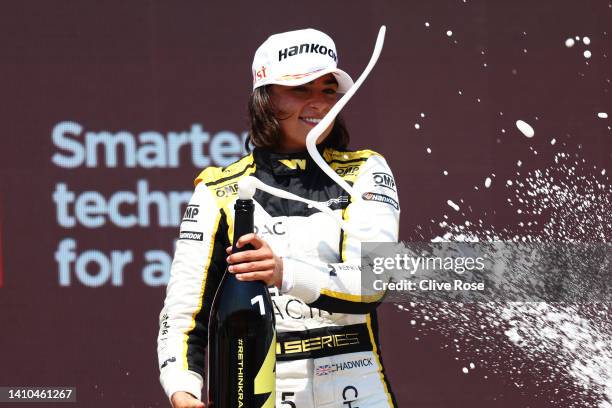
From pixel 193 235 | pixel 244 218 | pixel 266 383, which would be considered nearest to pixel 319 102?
pixel 193 235

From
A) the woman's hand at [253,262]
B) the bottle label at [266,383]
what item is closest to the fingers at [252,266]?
the woman's hand at [253,262]

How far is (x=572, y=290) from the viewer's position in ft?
11.1

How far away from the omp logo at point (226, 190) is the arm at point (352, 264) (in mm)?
180

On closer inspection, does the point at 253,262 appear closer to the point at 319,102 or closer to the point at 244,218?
the point at 244,218

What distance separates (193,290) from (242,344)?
10.2 inches

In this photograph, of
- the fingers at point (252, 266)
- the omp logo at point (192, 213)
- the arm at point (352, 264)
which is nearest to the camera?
the fingers at point (252, 266)

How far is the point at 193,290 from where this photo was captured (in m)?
1.72

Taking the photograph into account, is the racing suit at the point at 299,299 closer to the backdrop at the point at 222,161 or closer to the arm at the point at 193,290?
the arm at the point at 193,290

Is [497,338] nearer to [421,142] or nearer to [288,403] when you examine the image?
[421,142]

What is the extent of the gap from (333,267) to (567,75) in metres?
2.12

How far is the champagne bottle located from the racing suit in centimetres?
14

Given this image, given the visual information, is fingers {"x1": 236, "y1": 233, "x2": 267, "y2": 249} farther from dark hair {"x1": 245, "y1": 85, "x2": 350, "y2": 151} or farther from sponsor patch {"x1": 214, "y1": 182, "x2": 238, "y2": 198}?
dark hair {"x1": 245, "y1": 85, "x2": 350, "y2": 151}

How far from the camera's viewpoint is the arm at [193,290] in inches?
66.1

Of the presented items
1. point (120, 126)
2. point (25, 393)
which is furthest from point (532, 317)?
point (25, 393)
